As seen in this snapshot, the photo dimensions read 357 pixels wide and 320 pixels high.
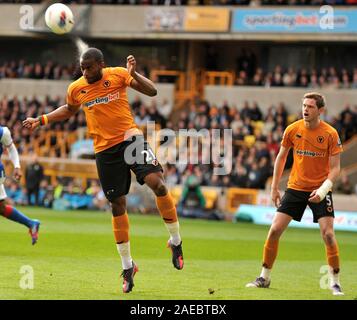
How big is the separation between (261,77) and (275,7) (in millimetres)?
2962

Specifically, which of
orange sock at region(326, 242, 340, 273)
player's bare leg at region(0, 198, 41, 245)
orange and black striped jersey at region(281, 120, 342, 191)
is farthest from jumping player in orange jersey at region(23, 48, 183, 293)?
player's bare leg at region(0, 198, 41, 245)

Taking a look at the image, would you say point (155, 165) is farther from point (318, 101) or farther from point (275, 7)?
point (275, 7)

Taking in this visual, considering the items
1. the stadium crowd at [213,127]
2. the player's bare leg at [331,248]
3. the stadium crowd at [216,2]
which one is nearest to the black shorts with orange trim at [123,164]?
the player's bare leg at [331,248]

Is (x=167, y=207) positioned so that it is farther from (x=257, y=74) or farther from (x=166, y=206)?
(x=257, y=74)

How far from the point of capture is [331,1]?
36.7 meters

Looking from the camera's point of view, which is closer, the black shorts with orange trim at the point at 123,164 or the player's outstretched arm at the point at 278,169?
→ the black shorts with orange trim at the point at 123,164

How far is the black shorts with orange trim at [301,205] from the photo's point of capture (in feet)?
38.8

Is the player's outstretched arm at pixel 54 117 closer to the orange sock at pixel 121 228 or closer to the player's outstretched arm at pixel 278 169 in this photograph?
the orange sock at pixel 121 228

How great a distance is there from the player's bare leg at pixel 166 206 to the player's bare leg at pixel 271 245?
1028 mm

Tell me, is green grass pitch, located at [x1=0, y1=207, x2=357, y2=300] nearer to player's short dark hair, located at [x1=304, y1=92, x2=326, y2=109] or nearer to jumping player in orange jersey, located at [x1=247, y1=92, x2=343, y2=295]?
jumping player in orange jersey, located at [x1=247, y1=92, x2=343, y2=295]

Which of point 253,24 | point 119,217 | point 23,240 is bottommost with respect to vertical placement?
point 23,240

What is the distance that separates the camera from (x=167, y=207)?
11.8m

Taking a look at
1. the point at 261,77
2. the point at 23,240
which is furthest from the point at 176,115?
the point at 23,240

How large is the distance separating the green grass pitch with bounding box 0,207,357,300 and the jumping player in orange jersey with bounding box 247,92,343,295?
630mm
